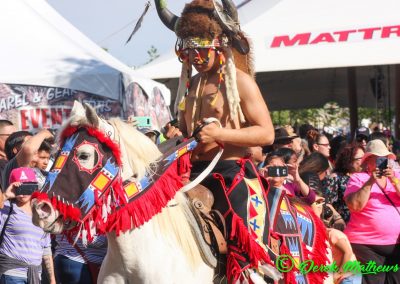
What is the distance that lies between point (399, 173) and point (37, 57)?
550 cm

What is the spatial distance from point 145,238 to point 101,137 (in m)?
0.62

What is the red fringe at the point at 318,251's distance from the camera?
5.90 metres

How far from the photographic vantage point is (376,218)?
8.34 metres

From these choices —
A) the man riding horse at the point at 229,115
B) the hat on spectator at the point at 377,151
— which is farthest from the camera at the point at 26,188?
the hat on spectator at the point at 377,151

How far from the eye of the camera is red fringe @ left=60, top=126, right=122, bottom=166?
4.59 m

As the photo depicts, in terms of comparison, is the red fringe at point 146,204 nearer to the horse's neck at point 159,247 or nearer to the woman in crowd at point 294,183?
the horse's neck at point 159,247

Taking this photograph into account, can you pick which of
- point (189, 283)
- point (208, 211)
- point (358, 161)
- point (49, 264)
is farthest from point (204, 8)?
point (358, 161)

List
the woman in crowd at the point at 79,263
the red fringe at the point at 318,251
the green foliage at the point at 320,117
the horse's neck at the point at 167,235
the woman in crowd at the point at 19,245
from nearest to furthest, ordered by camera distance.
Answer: the horse's neck at the point at 167,235, the red fringe at the point at 318,251, the woman in crowd at the point at 79,263, the woman in crowd at the point at 19,245, the green foliage at the point at 320,117

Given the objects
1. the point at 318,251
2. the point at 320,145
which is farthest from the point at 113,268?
the point at 320,145

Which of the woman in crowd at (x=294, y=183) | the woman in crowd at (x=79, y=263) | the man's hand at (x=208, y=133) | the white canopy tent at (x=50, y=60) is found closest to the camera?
the man's hand at (x=208, y=133)

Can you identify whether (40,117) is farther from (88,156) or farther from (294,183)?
(88,156)

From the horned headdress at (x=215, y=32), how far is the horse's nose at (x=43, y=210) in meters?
1.31

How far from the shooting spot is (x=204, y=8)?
5246mm

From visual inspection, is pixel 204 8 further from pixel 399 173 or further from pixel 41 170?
pixel 399 173
